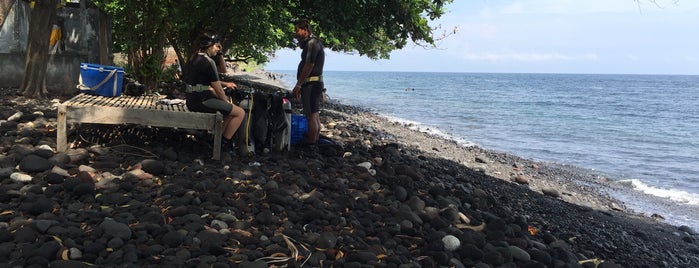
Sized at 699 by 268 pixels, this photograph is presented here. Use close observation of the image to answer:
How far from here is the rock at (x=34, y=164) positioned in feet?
17.2

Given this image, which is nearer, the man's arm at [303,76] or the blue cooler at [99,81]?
the man's arm at [303,76]

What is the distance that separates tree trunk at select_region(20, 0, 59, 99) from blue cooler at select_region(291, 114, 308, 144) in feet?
17.1

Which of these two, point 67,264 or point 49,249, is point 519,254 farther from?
point 49,249

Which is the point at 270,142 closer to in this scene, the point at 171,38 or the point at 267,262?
the point at 267,262

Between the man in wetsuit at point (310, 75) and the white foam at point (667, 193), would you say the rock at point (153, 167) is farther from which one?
the white foam at point (667, 193)

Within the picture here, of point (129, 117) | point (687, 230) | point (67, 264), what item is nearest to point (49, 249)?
point (67, 264)

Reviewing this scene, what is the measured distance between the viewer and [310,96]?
24.5 feet

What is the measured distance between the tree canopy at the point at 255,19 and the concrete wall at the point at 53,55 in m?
1.12

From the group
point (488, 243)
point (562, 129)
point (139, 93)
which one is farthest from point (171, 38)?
point (562, 129)

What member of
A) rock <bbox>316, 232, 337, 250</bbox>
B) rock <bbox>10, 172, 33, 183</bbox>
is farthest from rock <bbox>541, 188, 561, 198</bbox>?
rock <bbox>10, 172, 33, 183</bbox>

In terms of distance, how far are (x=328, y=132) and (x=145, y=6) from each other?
18.3 ft

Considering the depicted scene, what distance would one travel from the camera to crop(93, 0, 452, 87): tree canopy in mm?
11406

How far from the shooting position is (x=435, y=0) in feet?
37.2

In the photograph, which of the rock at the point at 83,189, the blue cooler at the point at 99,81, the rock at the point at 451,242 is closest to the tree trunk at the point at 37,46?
the blue cooler at the point at 99,81
